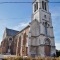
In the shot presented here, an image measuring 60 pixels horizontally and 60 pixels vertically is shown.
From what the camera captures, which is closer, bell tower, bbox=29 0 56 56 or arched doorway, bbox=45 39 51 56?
bell tower, bbox=29 0 56 56

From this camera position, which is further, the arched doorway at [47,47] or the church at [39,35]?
the arched doorway at [47,47]

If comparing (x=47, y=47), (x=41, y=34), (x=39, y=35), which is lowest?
(x=47, y=47)

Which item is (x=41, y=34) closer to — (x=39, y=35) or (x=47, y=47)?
(x=39, y=35)

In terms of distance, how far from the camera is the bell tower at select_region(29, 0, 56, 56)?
1368 inches

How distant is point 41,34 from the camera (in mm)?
35312

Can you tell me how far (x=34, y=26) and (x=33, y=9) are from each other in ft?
25.5

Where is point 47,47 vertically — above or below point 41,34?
below

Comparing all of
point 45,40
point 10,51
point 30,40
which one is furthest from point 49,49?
point 10,51

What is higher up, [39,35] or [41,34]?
[41,34]

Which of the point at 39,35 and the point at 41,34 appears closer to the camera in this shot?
the point at 41,34

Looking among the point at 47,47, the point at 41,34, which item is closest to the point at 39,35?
the point at 41,34

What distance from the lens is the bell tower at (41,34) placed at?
114 feet

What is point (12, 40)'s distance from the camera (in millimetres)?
48594

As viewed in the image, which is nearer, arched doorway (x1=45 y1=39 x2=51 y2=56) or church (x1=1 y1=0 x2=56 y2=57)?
church (x1=1 y1=0 x2=56 y2=57)
